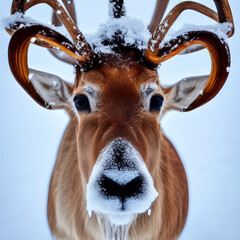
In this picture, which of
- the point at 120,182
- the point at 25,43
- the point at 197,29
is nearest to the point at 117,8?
the point at 197,29

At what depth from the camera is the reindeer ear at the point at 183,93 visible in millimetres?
3359

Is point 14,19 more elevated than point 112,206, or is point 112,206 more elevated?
point 14,19

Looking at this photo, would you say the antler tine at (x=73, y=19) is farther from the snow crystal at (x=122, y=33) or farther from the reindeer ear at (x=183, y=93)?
the reindeer ear at (x=183, y=93)

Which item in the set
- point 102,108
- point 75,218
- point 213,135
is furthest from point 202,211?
point 102,108

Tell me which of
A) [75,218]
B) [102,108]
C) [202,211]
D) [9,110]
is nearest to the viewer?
[102,108]

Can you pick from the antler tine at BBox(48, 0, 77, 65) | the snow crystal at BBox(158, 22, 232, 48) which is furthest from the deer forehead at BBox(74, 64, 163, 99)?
the antler tine at BBox(48, 0, 77, 65)

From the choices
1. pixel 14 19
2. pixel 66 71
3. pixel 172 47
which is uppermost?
pixel 66 71

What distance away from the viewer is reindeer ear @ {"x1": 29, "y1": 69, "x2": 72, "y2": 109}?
328 cm

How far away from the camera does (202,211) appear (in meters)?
5.99

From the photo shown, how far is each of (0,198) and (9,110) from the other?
7.39ft

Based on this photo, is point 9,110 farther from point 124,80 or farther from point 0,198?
point 124,80

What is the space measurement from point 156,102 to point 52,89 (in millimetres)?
1195

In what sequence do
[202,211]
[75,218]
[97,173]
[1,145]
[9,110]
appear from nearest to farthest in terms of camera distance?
[97,173], [75,218], [202,211], [1,145], [9,110]

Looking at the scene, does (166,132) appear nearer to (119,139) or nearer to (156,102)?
(156,102)
